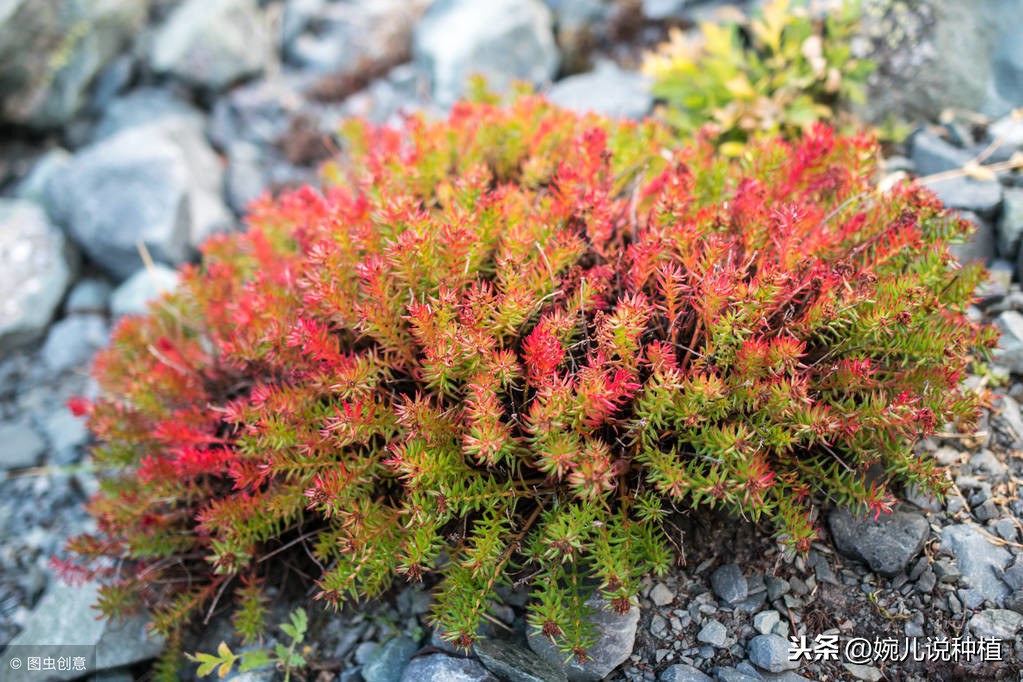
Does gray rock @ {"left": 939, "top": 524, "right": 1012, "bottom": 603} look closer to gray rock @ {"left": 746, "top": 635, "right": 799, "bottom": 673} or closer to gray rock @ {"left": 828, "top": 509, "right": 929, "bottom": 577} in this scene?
gray rock @ {"left": 828, "top": 509, "right": 929, "bottom": 577}

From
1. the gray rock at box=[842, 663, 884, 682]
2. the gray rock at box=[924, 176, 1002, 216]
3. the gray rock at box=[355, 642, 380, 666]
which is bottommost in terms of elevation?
the gray rock at box=[355, 642, 380, 666]

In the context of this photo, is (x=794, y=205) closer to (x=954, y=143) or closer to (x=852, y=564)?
(x=852, y=564)

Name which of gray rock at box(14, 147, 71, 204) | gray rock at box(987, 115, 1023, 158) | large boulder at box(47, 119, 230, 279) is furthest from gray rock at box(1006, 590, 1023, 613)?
gray rock at box(14, 147, 71, 204)

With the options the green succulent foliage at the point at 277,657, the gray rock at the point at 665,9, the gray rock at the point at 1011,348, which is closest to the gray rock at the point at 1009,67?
the gray rock at the point at 1011,348

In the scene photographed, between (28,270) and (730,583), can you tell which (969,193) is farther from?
(28,270)

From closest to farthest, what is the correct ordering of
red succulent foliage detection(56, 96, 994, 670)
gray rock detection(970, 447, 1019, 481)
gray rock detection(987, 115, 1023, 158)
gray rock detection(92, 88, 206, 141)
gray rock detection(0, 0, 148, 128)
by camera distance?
red succulent foliage detection(56, 96, 994, 670) → gray rock detection(970, 447, 1019, 481) → gray rock detection(987, 115, 1023, 158) → gray rock detection(0, 0, 148, 128) → gray rock detection(92, 88, 206, 141)
